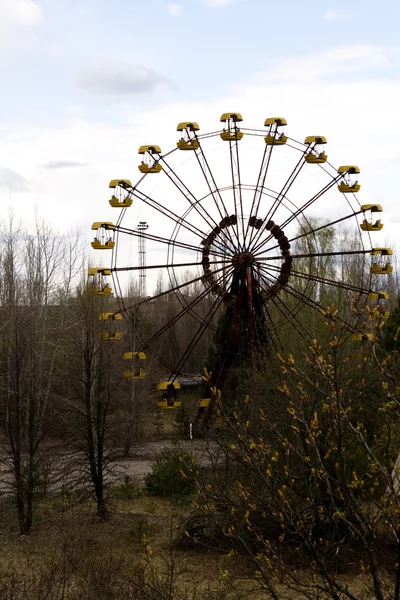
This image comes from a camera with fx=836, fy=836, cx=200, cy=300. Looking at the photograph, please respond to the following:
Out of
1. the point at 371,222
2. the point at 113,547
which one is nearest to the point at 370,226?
the point at 371,222

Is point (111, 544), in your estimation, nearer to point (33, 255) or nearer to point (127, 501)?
point (127, 501)

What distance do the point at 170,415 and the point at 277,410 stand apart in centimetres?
2275

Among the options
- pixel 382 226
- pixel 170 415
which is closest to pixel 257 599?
pixel 382 226

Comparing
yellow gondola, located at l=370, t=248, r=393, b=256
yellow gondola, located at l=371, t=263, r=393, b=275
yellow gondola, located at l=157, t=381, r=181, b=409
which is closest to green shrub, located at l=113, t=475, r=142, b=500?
yellow gondola, located at l=157, t=381, r=181, b=409

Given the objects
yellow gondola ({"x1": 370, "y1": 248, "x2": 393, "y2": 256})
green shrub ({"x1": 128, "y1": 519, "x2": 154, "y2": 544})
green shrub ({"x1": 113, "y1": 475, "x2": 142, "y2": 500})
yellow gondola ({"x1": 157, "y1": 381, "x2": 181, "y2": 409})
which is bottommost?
green shrub ({"x1": 113, "y1": 475, "x2": 142, "y2": 500})

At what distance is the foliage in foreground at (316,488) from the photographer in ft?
19.8

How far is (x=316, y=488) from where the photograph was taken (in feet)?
30.4

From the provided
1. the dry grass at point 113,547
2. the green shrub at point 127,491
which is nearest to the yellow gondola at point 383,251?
the dry grass at point 113,547

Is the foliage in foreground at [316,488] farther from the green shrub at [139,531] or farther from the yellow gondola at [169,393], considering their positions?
the yellow gondola at [169,393]

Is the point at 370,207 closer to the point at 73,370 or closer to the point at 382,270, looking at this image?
the point at 382,270

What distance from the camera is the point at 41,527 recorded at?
63.6 feet

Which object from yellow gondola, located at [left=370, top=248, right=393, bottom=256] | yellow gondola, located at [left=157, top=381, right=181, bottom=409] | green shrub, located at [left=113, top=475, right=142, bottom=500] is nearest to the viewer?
green shrub, located at [left=113, top=475, right=142, bottom=500]

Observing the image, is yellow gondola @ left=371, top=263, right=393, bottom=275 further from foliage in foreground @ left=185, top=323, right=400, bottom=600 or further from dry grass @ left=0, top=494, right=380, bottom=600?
dry grass @ left=0, top=494, right=380, bottom=600

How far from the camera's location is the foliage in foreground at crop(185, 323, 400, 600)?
19.8 feet
